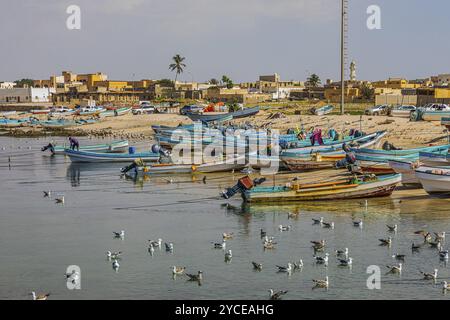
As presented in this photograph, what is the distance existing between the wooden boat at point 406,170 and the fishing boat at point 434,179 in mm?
2191

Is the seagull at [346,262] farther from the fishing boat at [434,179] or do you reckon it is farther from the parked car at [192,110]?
the parked car at [192,110]

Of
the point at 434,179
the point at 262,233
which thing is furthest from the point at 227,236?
the point at 434,179

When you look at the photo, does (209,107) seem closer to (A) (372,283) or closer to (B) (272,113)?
(B) (272,113)

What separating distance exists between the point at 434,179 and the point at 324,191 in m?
5.39

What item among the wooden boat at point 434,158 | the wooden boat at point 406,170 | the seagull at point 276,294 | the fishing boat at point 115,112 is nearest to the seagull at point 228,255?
the seagull at point 276,294

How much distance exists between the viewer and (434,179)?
36.4 meters

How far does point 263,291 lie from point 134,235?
9.29 metres

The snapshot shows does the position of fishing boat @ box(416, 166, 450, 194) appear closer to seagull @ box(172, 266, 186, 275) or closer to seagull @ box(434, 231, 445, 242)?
seagull @ box(434, 231, 445, 242)

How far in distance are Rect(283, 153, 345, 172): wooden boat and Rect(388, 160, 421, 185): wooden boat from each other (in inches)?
300

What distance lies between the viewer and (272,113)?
88.5m

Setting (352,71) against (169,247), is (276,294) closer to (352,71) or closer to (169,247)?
(169,247)

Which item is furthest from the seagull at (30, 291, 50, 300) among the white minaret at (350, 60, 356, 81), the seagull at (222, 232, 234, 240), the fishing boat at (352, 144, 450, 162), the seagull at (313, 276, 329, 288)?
the white minaret at (350, 60, 356, 81)

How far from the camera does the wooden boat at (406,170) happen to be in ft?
129
